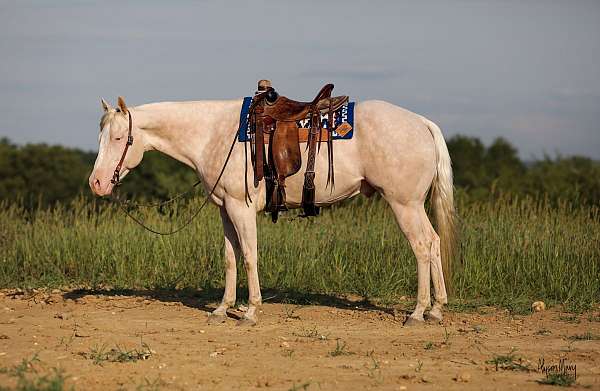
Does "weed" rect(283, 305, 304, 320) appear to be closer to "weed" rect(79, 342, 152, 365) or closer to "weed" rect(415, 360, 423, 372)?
"weed" rect(79, 342, 152, 365)

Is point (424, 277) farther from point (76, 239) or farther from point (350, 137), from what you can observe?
point (76, 239)

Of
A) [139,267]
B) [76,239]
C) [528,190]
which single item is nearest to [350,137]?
[139,267]

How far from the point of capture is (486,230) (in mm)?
10789

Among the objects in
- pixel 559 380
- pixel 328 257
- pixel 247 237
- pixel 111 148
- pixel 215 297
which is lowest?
pixel 215 297

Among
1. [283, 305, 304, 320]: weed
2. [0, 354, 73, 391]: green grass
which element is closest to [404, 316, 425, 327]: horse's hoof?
[283, 305, 304, 320]: weed

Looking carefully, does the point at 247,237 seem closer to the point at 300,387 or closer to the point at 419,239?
the point at 419,239

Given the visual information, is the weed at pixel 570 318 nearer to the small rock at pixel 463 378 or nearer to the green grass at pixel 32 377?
the small rock at pixel 463 378

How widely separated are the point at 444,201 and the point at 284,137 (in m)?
1.78

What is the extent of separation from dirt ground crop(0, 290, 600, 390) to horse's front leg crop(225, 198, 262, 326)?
21cm

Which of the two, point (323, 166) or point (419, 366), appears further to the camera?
point (323, 166)

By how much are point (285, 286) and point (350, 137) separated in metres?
2.85

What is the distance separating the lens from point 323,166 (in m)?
7.97

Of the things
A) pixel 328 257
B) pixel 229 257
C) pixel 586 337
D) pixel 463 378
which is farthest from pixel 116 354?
pixel 328 257

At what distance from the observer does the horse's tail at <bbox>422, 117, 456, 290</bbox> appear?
320 inches
